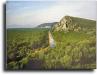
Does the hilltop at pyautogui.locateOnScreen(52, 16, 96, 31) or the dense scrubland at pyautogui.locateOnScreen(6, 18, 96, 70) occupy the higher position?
the hilltop at pyautogui.locateOnScreen(52, 16, 96, 31)

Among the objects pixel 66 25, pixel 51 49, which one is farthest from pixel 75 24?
pixel 51 49

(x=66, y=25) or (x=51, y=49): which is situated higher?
(x=66, y=25)

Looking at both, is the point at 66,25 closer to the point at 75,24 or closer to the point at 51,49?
the point at 75,24

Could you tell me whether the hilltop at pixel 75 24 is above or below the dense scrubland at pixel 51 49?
above

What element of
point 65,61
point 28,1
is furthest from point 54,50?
point 28,1

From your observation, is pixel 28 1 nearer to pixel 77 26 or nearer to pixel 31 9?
pixel 31 9

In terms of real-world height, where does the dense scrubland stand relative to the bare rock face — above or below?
below

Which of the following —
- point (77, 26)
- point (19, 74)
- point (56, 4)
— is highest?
point (56, 4)

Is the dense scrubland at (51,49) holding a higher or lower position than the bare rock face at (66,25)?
lower
